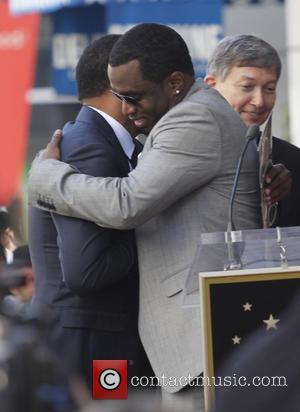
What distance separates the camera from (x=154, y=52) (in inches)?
140

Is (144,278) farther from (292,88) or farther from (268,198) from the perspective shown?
(292,88)

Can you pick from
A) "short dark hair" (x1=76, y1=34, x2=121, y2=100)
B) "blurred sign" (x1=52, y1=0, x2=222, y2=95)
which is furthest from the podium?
"blurred sign" (x1=52, y1=0, x2=222, y2=95)

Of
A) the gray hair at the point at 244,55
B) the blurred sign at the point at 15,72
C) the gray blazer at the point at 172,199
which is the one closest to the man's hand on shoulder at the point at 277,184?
the gray blazer at the point at 172,199

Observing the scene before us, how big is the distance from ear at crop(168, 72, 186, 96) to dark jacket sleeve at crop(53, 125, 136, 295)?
1.08 ft

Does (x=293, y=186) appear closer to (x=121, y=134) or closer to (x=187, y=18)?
(x=121, y=134)

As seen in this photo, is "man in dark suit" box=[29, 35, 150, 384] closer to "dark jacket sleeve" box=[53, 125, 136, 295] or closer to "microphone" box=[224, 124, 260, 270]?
"dark jacket sleeve" box=[53, 125, 136, 295]

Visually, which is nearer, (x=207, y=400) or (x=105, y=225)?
(x=207, y=400)

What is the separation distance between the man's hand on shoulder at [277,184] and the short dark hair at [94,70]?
2.19 feet

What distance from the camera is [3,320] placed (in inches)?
75.2

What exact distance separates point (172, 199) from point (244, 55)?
1.19m

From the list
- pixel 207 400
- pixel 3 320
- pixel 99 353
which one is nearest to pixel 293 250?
pixel 207 400

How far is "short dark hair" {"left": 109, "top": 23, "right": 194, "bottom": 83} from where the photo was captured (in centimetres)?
354

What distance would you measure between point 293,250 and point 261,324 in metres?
0.23

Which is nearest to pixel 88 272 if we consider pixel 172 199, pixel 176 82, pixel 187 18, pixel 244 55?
pixel 172 199
